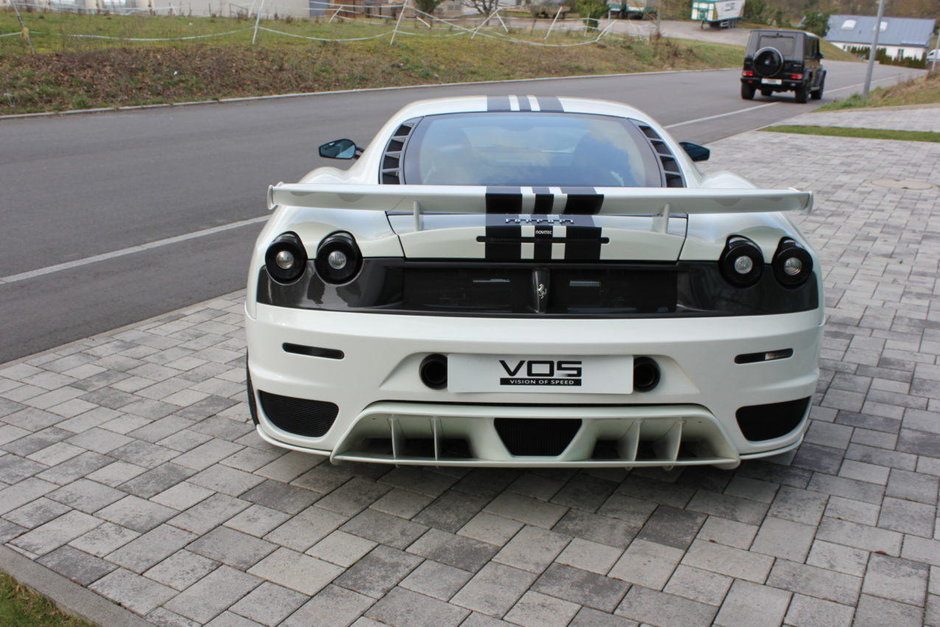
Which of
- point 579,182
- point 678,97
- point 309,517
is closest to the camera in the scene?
point 309,517

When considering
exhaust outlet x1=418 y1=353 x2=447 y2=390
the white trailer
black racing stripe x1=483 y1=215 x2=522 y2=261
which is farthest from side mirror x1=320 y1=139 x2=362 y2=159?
the white trailer

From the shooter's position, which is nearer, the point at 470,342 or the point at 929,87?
the point at 470,342

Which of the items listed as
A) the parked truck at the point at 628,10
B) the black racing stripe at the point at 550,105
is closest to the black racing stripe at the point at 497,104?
the black racing stripe at the point at 550,105

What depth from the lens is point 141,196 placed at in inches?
Answer: 359

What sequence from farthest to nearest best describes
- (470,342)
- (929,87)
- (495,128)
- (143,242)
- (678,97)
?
(929,87) < (678,97) < (143,242) < (495,128) < (470,342)

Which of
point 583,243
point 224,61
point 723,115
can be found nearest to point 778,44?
point 723,115

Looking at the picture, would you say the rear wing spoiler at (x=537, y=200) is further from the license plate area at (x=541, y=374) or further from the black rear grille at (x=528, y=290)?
the license plate area at (x=541, y=374)

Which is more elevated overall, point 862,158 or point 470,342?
point 470,342

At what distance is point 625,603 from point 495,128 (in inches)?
85.0

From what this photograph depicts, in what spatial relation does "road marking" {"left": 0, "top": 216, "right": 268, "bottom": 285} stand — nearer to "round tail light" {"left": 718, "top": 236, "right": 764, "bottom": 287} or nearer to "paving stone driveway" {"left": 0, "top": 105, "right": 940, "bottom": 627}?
"paving stone driveway" {"left": 0, "top": 105, "right": 940, "bottom": 627}

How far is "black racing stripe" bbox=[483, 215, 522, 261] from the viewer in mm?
3027

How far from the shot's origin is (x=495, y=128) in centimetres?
408

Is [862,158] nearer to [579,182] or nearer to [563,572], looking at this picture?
[579,182]

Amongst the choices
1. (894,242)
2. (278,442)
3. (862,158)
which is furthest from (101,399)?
(862,158)
